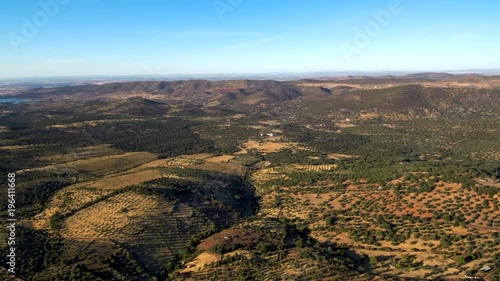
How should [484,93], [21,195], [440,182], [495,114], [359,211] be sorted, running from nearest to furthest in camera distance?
[359,211] → [440,182] → [21,195] → [495,114] → [484,93]

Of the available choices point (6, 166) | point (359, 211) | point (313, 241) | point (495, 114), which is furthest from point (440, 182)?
point (495, 114)

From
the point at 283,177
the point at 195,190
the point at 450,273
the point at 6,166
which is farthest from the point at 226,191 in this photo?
the point at 6,166

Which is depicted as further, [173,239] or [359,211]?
[359,211]

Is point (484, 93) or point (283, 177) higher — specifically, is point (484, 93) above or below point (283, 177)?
above

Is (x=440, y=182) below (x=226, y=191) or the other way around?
the other way around

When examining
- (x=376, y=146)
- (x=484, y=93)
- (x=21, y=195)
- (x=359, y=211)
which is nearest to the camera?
(x=359, y=211)

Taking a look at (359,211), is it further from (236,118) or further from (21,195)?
(236,118)

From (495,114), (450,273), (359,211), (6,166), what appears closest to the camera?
(450,273)

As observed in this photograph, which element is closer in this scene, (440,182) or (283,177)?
(440,182)

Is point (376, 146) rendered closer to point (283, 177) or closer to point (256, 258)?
point (283, 177)
